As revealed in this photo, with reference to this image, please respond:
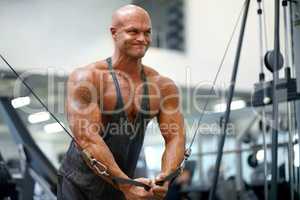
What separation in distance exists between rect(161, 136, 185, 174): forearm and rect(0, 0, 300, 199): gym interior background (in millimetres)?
141

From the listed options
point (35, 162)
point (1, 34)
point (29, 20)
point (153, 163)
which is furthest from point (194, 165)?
point (1, 34)

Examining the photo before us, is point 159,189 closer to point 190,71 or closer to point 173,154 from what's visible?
point 173,154

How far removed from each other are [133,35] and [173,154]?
346 millimetres

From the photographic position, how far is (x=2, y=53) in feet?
5.07

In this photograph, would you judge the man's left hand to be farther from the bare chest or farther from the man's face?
the man's face

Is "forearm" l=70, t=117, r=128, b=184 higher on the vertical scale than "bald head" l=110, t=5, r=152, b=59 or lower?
lower

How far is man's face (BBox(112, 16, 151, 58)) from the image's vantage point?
1.30m

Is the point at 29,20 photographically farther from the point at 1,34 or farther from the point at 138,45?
the point at 138,45

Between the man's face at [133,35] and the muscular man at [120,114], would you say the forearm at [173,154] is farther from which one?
the man's face at [133,35]

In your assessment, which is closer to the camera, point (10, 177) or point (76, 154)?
point (76, 154)

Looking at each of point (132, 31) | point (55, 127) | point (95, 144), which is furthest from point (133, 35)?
point (55, 127)

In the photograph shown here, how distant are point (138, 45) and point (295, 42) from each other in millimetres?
1283

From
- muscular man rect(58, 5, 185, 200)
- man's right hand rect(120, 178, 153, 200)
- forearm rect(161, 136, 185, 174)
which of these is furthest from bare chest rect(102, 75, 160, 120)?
man's right hand rect(120, 178, 153, 200)

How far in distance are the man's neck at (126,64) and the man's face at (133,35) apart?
1.2 inches
